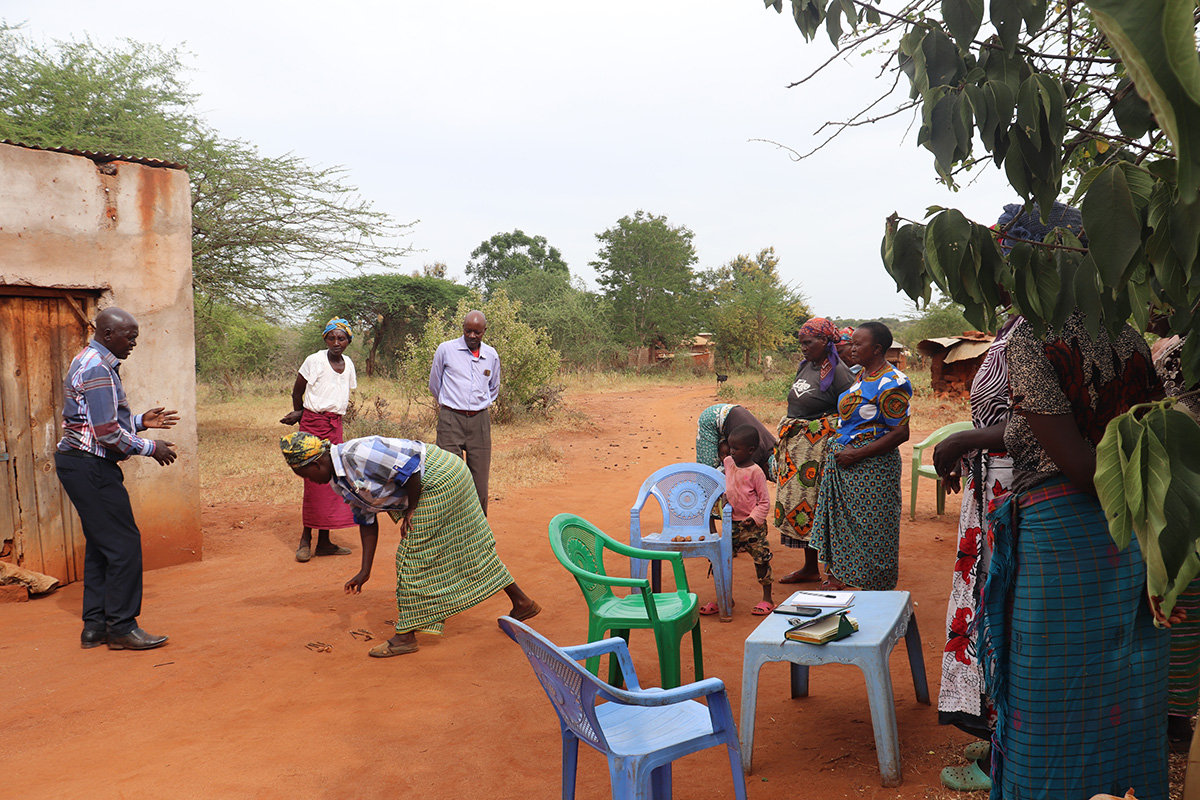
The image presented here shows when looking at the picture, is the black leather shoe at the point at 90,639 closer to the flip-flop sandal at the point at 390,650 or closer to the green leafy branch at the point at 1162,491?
the flip-flop sandal at the point at 390,650

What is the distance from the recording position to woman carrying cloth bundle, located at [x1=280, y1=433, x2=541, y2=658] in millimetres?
4184

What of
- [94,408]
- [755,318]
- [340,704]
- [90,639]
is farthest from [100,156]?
[755,318]

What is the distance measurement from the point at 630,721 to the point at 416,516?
2.08 meters

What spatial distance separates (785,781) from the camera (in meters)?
3.01

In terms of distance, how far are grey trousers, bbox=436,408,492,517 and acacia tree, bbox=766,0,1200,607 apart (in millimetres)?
5114

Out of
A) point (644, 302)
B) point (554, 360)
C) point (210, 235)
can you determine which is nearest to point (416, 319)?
point (644, 302)

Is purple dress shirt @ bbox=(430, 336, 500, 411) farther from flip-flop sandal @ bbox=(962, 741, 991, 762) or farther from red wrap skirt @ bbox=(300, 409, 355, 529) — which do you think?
flip-flop sandal @ bbox=(962, 741, 991, 762)

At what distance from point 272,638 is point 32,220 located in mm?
3276

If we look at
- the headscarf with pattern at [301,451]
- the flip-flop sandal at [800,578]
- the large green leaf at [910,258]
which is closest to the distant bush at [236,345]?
the headscarf with pattern at [301,451]

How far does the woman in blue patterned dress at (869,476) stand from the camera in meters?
4.26

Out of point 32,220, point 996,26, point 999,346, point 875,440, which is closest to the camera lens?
point 996,26

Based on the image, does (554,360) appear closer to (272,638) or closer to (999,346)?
(272,638)

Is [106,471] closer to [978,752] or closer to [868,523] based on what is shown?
[868,523]

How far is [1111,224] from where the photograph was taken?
3.61 feet
